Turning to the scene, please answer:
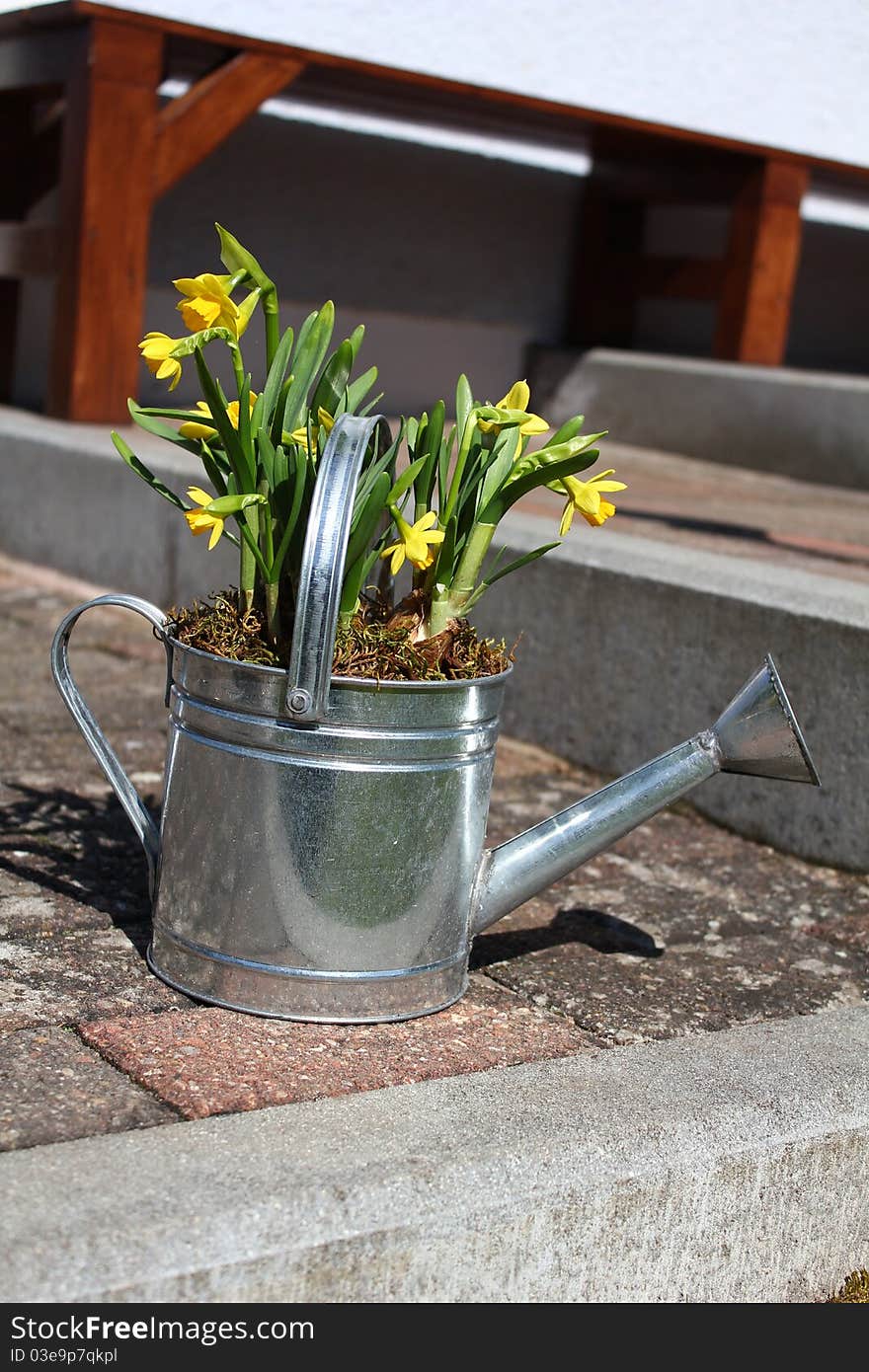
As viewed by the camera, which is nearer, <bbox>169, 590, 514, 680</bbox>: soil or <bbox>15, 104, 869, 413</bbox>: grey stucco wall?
<bbox>169, 590, 514, 680</bbox>: soil

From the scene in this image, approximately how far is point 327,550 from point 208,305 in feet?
1.06

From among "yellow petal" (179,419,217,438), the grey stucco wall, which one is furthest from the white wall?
"yellow petal" (179,419,217,438)

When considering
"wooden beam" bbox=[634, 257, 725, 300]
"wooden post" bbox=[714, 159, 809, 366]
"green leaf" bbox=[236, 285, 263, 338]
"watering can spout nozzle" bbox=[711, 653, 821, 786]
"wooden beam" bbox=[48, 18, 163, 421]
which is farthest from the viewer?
"wooden beam" bbox=[634, 257, 725, 300]

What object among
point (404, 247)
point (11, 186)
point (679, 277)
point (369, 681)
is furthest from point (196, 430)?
point (679, 277)

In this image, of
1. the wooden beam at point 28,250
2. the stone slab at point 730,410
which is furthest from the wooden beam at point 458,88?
the stone slab at point 730,410

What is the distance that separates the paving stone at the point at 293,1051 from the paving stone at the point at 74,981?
7cm

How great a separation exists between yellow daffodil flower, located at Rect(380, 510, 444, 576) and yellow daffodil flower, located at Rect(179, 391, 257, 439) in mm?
252

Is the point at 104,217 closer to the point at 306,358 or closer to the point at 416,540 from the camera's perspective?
the point at 306,358

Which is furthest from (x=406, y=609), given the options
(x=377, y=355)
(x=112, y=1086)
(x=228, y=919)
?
(x=377, y=355)

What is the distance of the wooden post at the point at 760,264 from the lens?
324 inches

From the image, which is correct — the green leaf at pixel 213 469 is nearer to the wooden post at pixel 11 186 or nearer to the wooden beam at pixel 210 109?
the wooden beam at pixel 210 109

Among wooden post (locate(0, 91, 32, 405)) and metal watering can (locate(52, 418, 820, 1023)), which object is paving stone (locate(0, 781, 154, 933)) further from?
wooden post (locate(0, 91, 32, 405))

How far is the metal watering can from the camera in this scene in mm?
1901

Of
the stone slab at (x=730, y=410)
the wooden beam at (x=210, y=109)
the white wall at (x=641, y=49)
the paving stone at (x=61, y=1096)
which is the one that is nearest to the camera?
the paving stone at (x=61, y=1096)
